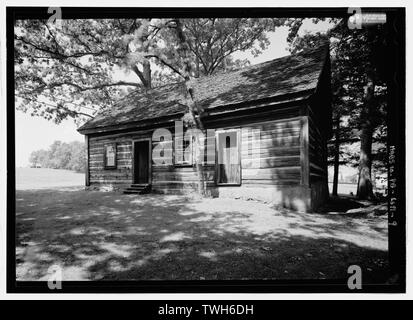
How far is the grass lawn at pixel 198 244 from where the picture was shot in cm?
259

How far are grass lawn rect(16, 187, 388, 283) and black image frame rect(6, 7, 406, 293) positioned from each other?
1.01 feet

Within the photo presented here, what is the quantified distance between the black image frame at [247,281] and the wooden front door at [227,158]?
5.46 metres

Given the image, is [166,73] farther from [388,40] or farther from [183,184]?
[388,40]

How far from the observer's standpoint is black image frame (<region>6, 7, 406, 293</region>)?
2.11 m

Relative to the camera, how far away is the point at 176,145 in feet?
28.6

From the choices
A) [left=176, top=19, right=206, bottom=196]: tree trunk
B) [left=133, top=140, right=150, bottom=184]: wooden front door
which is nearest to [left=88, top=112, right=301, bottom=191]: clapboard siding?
[left=176, top=19, right=206, bottom=196]: tree trunk

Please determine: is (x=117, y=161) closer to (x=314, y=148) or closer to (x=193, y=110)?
(x=193, y=110)

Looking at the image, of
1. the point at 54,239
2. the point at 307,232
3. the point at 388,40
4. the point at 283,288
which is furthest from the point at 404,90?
the point at 54,239

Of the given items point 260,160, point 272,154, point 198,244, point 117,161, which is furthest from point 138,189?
point 198,244

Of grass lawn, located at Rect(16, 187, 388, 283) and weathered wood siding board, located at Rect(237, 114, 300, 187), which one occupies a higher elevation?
weathered wood siding board, located at Rect(237, 114, 300, 187)

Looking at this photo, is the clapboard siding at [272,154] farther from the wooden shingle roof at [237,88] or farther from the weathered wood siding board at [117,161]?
the weathered wood siding board at [117,161]

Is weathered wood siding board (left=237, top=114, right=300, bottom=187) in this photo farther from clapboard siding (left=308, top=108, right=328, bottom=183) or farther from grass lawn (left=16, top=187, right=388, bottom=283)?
grass lawn (left=16, top=187, right=388, bottom=283)

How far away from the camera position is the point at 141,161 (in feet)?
34.6
